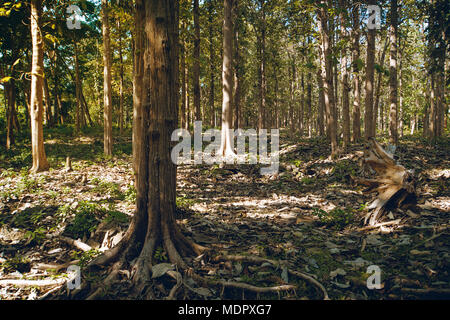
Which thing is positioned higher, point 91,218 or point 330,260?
point 91,218

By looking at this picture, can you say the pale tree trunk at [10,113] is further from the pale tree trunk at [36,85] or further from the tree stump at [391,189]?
the tree stump at [391,189]

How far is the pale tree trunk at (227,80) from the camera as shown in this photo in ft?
36.8

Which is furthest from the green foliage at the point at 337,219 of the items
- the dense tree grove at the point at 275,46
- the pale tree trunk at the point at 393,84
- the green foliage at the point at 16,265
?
the pale tree trunk at the point at 393,84

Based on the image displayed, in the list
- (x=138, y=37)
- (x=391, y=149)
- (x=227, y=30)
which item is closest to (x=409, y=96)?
(x=227, y=30)

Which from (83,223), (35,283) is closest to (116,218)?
(83,223)

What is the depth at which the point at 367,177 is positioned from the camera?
6.55 m

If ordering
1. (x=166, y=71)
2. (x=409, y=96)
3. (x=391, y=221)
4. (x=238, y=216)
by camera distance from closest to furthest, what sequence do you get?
(x=166, y=71) < (x=391, y=221) < (x=238, y=216) < (x=409, y=96)

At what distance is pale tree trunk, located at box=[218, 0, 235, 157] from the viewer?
11211mm

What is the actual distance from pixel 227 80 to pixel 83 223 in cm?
833

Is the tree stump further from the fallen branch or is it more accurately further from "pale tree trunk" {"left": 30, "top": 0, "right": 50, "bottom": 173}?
"pale tree trunk" {"left": 30, "top": 0, "right": 50, "bottom": 173}

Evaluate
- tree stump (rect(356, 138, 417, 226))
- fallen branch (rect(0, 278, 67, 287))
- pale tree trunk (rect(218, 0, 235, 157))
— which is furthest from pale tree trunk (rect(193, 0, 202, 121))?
fallen branch (rect(0, 278, 67, 287))

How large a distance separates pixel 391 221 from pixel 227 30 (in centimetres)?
929

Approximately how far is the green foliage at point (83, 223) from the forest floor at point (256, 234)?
0.02 meters
